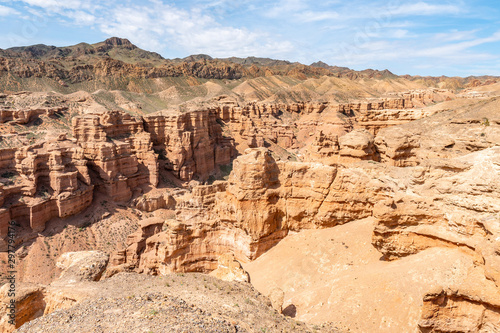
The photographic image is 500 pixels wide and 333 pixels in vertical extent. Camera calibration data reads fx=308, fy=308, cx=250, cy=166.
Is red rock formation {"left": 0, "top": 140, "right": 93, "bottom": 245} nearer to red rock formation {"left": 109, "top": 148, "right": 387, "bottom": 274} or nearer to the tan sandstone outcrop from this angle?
red rock formation {"left": 109, "top": 148, "right": 387, "bottom": 274}

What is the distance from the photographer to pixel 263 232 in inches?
819

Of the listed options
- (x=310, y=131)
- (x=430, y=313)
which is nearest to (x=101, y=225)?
(x=430, y=313)

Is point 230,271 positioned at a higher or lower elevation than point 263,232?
lower

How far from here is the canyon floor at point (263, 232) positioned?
10.7m

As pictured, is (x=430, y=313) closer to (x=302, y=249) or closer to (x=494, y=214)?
(x=494, y=214)

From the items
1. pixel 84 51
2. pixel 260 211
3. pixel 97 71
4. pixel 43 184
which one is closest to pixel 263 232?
pixel 260 211

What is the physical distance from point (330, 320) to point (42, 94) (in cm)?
7110

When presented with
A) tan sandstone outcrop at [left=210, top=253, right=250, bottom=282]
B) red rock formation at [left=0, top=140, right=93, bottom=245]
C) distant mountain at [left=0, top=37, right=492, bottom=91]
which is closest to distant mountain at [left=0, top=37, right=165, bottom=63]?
distant mountain at [left=0, top=37, right=492, bottom=91]

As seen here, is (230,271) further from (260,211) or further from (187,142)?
(187,142)

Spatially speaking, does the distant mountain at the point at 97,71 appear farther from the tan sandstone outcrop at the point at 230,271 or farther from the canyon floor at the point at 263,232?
the tan sandstone outcrop at the point at 230,271

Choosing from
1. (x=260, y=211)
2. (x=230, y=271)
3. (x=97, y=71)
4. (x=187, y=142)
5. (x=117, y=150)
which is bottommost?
(x=230, y=271)

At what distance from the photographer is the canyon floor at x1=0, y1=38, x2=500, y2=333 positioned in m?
10.7

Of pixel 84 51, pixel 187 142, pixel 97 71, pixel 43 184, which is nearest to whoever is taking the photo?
pixel 43 184

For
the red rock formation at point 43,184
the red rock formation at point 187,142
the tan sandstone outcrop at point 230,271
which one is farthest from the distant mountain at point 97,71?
the tan sandstone outcrop at point 230,271
